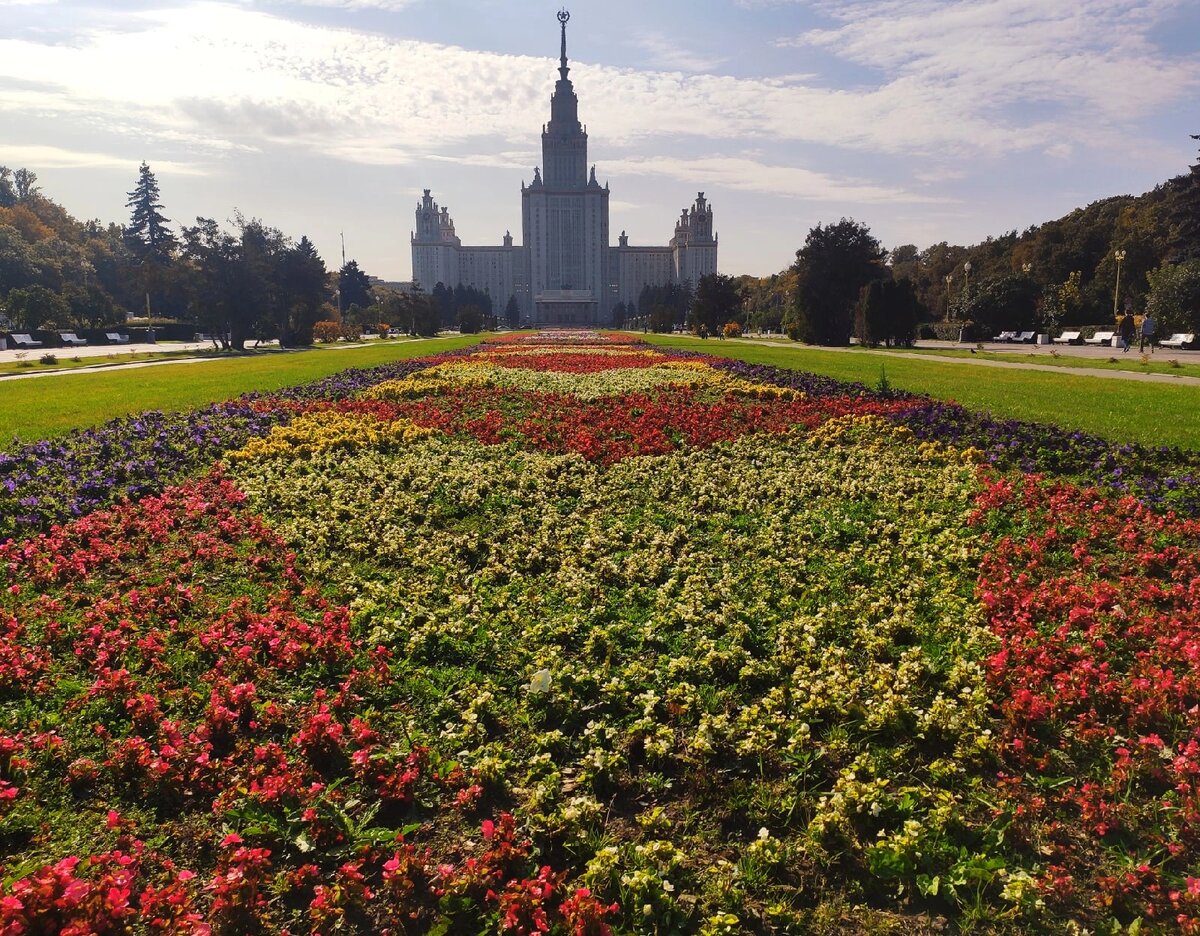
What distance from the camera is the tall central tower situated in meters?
161

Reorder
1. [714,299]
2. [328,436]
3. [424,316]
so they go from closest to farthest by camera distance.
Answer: [328,436], [714,299], [424,316]

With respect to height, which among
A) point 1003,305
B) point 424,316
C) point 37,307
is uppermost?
point 1003,305

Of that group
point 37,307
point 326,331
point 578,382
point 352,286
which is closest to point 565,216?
point 352,286

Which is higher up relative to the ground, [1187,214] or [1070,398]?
[1187,214]

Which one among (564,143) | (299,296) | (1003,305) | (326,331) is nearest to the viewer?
(299,296)

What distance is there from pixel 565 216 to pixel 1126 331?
136 metres

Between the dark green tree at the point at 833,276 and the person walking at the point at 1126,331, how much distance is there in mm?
13493

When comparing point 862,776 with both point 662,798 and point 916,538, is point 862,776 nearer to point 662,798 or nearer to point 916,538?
point 662,798

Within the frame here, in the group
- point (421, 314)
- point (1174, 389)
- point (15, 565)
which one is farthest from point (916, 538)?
point (421, 314)

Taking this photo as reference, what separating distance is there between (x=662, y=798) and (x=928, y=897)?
1198 mm

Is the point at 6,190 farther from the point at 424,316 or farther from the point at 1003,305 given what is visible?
the point at 1003,305

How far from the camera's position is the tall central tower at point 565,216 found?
528ft

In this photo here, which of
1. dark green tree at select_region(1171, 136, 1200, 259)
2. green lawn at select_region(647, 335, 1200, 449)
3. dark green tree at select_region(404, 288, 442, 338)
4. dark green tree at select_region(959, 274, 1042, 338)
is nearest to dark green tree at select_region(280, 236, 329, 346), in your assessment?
dark green tree at select_region(404, 288, 442, 338)

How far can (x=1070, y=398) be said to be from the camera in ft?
48.8
